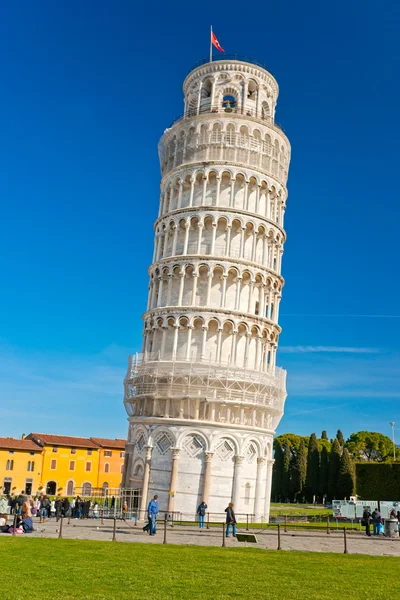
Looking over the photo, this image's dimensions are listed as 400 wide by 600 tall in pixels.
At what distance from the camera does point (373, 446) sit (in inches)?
4210

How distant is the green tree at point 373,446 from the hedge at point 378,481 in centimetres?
4076

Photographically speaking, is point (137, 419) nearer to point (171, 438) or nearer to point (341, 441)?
point (171, 438)

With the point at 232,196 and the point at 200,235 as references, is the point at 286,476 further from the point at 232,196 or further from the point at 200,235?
the point at 232,196

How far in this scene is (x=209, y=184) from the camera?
154 feet

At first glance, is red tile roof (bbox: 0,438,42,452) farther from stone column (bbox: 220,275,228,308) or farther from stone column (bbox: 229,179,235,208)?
stone column (bbox: 229,179,235,208)

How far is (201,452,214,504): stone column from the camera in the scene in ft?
129

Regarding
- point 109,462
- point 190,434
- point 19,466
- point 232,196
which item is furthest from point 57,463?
point 232,196

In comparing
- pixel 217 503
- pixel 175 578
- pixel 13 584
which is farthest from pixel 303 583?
pixel 217 503

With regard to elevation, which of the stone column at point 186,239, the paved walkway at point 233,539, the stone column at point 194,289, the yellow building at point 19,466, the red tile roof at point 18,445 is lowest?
the yellow building at point 19,466

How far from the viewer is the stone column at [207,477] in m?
39.4

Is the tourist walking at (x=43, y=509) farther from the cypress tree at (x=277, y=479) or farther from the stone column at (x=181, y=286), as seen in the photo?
the cypress tree at (x=277, y=479)

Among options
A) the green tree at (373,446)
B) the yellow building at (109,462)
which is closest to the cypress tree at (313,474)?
the green tree at (373,446)

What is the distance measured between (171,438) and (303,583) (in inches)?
1063

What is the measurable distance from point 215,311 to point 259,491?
1307 centimetres
